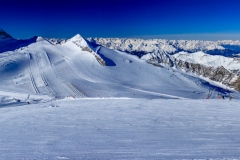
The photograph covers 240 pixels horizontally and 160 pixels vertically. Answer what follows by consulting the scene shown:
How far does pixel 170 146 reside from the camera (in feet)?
27.8

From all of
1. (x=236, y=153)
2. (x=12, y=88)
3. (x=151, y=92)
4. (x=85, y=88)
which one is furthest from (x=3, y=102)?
(x=236, y=153)

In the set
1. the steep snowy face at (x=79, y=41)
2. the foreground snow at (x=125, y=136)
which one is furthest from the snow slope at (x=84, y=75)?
the foreground snow at (x=125, y=136)

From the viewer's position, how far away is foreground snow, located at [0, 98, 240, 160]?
7.63m

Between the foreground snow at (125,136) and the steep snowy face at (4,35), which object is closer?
the foreground snow at (125,136)

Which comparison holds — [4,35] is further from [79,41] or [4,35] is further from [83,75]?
[83,75]

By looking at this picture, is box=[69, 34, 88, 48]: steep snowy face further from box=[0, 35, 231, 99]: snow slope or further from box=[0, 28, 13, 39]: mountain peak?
box=[0, 28, 13, 39]: mountain peak

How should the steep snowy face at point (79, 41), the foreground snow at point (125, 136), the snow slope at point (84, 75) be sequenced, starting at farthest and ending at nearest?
the steep snowy face at point (79, 41) < the snow slope at point (84, 75) < the foreground snow at point (125, 136)

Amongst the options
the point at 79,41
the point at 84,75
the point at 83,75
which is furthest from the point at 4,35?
the point at 84,75

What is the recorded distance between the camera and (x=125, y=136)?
9.91 metres

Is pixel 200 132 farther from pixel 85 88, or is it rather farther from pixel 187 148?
pixel 85 88

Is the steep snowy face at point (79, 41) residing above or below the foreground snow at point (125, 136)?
above

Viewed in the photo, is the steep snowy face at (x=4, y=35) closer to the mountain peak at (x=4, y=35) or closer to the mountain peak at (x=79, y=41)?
the mountain peak at (x=4, y=35)

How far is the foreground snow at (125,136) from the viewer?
7.63 meters

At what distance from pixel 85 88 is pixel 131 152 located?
44.2m
